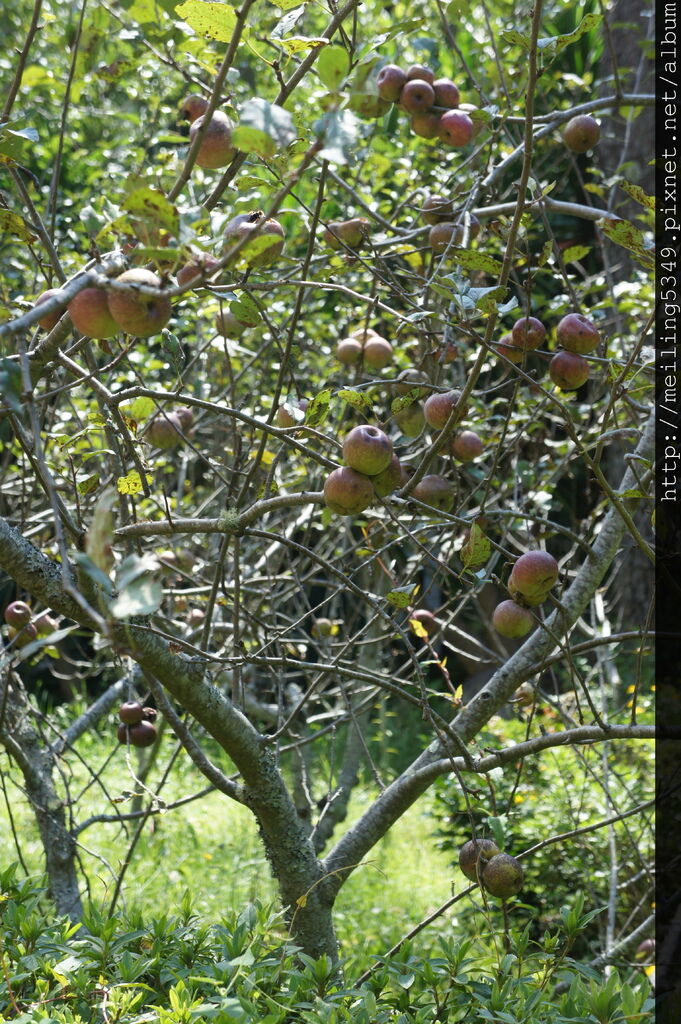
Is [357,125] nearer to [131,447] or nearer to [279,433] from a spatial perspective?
[279,433]

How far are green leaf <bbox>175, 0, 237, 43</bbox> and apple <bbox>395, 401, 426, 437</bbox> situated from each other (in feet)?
2.56

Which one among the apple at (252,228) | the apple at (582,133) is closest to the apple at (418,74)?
the apple at (582,133)

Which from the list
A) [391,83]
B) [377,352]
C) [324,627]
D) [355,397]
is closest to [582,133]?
[391,83]

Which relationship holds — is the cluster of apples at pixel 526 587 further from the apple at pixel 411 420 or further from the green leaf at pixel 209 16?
the green leaf at pixel 209 16

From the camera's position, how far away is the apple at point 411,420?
1.86m

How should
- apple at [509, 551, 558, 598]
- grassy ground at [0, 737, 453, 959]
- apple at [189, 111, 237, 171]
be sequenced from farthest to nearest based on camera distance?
grassy ground at [0, 737, 453, 959], apple at [509, 551, 558, 598], apple at [189, 111, 237, 171]

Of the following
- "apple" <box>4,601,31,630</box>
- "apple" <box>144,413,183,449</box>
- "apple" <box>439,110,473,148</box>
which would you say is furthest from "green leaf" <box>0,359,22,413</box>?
"apple" <box>4,601,31,630</box>

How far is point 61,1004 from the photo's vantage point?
5.18ft

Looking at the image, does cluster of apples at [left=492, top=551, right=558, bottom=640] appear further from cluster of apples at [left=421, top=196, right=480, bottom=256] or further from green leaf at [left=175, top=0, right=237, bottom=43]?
green leaf at [left=175, top=0, right=237, bottom=43]

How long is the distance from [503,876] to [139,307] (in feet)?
4.11

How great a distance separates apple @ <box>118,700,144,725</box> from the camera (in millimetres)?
2334

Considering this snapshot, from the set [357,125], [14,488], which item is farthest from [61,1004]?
[14,488]

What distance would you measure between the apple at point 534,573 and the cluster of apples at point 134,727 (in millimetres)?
1161

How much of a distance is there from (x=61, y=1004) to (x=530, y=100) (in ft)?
5.29
